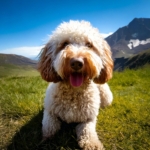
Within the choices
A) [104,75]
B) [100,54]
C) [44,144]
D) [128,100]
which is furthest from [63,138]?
[128,100]

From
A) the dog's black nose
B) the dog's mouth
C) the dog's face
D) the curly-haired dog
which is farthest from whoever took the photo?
the curly-haired dog

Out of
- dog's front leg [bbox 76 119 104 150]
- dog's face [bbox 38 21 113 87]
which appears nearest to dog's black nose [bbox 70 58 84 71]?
dog's face [bbox 38 21 113 87]

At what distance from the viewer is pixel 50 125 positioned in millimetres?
3773

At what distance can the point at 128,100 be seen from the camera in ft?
18.7

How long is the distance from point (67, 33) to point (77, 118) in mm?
1694

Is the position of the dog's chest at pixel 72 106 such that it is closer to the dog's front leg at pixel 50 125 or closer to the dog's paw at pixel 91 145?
the dog's front leg at pixel 50 125

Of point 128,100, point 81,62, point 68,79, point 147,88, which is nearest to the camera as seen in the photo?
point 81,62

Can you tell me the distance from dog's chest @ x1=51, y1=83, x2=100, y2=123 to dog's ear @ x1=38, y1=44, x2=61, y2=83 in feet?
1.18

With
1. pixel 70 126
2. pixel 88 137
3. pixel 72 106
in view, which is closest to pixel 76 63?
pixel 72 106

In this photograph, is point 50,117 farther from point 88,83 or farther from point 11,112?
point 11,112

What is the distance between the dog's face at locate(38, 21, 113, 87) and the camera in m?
3.13

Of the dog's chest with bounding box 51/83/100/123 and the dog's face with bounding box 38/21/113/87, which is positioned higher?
the dog's face with bounding box 38/21/113/87

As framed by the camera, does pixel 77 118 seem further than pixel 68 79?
Yes

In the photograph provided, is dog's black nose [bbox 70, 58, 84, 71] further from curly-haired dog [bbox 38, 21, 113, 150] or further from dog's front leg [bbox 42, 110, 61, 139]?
dog's front leg [bbox 42, 110, 61, 139]
